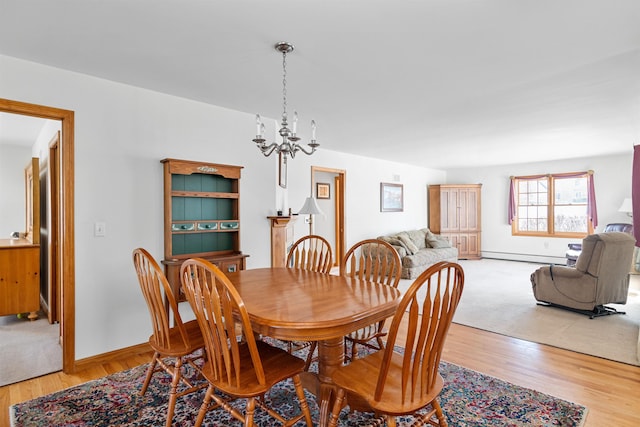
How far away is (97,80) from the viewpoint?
9.05ft

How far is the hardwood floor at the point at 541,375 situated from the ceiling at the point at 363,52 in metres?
2.27

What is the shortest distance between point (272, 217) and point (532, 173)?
684 centimetres

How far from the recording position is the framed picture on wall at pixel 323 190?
637 centimetres

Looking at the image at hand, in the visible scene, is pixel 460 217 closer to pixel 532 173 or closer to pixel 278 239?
pixel 532 173

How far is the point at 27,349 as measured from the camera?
304 centimetres

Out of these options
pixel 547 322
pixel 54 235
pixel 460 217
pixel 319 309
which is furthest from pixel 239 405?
pixel 460 217

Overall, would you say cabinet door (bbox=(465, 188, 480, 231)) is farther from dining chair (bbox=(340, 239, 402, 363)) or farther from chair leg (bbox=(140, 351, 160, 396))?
chair leg (bbox=(140, 351, 160, 396))

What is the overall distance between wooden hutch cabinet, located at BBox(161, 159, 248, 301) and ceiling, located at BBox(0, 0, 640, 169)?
25.5 inches

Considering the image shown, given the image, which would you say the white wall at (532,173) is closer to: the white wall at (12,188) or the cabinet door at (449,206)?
the cabinet door at (449,206)

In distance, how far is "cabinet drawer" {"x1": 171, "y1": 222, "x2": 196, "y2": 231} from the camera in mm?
3076

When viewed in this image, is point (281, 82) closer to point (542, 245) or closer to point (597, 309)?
point (597, 309)

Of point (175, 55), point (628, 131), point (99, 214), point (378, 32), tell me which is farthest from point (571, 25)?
point (628, 131)

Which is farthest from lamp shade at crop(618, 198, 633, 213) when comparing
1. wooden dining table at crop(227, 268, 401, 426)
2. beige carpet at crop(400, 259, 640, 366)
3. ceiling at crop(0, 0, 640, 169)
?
wooden dining table at crop(227, 268, 401, 426)

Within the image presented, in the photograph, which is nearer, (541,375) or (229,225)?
(541,375)
